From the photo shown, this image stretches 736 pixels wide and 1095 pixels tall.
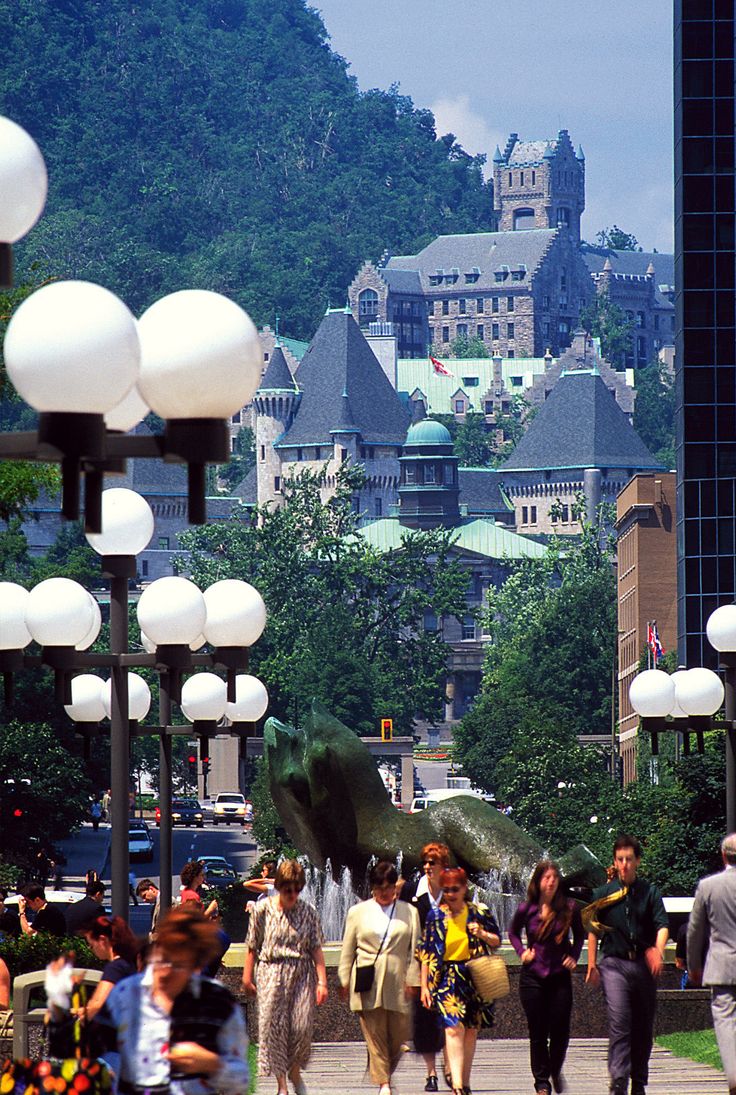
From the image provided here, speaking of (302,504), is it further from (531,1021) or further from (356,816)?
(531,1021)

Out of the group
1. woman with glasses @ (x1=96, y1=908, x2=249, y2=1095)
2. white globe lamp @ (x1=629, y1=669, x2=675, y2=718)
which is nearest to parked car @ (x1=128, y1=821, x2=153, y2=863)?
white globe lamp @ (x1=629, y1=669, x2=675, y2=718)

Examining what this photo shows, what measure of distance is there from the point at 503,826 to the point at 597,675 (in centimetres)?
11604

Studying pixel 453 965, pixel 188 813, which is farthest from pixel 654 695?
pixel 188 813

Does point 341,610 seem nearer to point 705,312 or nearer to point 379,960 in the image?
point 705,312

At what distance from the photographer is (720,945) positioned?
45.6 ft

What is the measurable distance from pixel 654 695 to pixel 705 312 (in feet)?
178

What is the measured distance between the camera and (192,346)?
9164 millimetres

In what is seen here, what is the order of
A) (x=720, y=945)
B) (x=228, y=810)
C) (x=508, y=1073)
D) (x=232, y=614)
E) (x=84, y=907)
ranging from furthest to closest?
(x=228, y=810) → (x=508, y=1073) → (x=232, y=614) → (x=84, y=907) → (x=720, y=945)

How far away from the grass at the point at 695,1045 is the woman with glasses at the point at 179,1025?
29.8 ft

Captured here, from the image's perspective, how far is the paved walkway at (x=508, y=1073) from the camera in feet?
54.5

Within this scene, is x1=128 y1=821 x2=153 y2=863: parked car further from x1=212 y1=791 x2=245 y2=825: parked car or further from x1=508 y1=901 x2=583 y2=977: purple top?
x1=508 y1=901 x2=583 y2=977: purple top

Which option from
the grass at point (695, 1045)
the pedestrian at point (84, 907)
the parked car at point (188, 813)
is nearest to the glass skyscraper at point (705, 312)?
the parked car at point (188, 813)

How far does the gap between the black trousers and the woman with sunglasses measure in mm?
249

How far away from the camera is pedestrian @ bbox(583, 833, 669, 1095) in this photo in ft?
48.9
